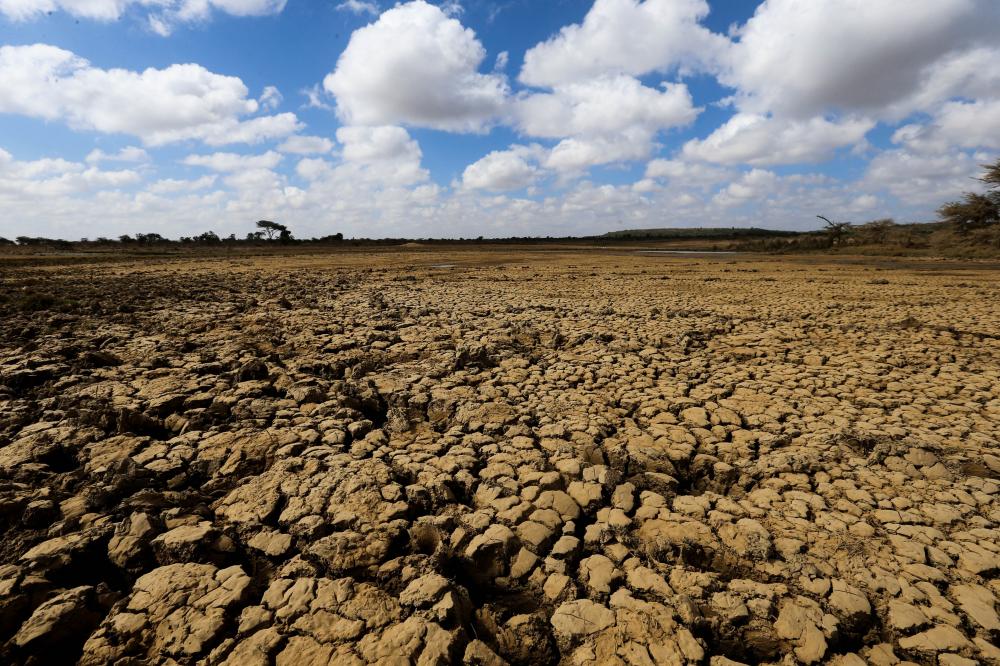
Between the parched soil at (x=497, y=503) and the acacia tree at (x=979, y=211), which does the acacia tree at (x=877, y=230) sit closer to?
the acacia tree at (x=979, y=211)

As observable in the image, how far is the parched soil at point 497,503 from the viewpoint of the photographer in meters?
1.58

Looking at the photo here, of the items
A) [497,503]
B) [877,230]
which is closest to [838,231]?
[877,230]

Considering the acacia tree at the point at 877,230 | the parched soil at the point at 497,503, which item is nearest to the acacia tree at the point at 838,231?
the acacia tree at the point at 877,230

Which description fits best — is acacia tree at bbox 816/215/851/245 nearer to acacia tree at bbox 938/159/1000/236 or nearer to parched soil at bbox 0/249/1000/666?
acacia tree at bbox 938/159/1000/236

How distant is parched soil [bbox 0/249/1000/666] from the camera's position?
158 cm

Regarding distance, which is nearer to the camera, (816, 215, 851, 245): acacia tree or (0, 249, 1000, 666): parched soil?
(0, 249, 1000, 666): parched soil

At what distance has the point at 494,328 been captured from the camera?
19.5 feet

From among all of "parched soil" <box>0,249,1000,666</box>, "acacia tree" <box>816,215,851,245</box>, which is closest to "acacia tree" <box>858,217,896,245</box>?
"acacia tree" <box>816,215,851,245</box>

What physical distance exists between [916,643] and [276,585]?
93.7 inches

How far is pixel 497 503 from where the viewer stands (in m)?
2.28

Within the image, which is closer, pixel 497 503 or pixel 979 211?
pixel 497 503

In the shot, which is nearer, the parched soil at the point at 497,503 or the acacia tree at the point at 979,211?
the parched soil at the point at 497,503

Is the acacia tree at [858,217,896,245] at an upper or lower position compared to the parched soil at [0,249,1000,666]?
upper

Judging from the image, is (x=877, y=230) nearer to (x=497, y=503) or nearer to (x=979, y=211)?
(x=979, y=211)
